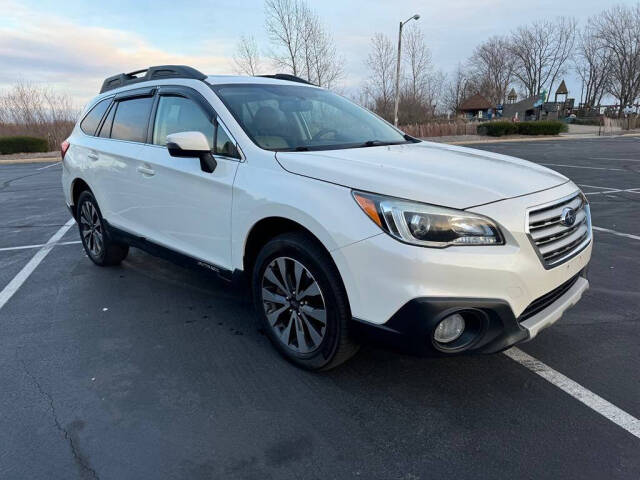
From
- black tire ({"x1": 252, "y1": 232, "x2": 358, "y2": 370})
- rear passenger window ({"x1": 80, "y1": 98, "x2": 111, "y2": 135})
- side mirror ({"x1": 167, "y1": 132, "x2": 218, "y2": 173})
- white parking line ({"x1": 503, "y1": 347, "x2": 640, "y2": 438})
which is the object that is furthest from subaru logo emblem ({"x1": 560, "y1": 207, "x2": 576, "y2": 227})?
rear passenger window ({"x1": 80, "y1": 98, "x2": 111, "y2": 135})

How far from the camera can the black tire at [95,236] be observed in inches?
192

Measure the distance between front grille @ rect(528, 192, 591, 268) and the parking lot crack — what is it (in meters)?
2.42

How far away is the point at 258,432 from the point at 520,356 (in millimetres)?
1788

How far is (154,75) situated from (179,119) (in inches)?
32.5

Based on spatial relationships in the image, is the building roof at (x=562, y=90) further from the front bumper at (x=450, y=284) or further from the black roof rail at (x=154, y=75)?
the front bumper at (x=450, y=284)

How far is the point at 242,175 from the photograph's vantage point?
2971 millimetres

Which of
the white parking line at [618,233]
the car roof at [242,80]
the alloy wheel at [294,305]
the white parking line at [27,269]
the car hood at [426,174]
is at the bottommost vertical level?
the white parking line at [618,233]

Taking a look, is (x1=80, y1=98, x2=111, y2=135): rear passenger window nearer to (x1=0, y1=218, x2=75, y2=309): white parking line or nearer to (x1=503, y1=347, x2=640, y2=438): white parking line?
(x1=0, y1=218, x2=75, y2=309): white parking line

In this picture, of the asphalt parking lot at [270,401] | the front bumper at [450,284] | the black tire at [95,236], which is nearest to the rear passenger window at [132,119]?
the black tire at [95,236]

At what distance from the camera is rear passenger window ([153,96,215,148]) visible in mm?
3358

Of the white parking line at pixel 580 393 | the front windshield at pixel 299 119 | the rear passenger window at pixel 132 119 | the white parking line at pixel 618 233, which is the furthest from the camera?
the white parking line at pixel 618 233

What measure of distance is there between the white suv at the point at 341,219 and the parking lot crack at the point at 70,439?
1241mm

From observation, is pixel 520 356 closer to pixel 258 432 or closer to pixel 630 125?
pixel 258 432

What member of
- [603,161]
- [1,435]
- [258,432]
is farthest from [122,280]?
[603,161]
